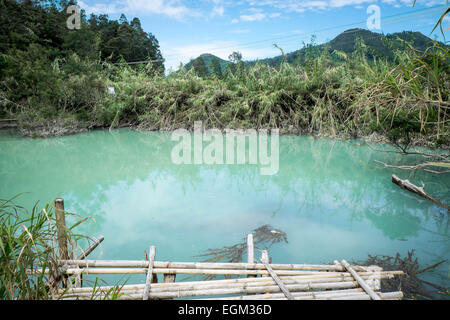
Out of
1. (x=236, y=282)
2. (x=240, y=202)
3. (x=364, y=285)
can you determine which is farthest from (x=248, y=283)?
(x=240, y=202)

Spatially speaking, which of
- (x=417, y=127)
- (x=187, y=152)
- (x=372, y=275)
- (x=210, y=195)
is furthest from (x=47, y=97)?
(x=372, y=275)

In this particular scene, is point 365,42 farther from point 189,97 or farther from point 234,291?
point 234,291

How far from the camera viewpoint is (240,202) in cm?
407

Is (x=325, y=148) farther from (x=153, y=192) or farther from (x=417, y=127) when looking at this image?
(x=153, y=192)

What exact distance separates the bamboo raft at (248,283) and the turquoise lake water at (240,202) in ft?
0.77

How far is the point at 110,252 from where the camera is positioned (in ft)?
9.25

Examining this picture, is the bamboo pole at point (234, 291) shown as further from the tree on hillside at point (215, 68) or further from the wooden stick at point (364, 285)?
the tree on hillside at point (215, 68)

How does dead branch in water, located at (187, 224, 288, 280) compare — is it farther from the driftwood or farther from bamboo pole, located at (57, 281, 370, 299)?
the driftwood

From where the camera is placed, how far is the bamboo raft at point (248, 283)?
1.66m

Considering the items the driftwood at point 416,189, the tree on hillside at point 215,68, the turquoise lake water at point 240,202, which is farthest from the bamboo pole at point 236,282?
the tree on hillside at point 215,68

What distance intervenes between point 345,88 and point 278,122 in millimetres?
2107

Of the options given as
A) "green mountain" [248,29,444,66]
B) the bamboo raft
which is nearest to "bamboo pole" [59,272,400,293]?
the bamboo raft
